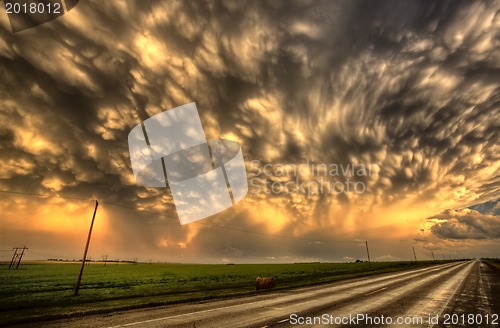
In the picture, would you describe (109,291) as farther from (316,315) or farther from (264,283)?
(316,315)

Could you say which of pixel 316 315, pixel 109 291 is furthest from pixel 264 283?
pixel 109 291

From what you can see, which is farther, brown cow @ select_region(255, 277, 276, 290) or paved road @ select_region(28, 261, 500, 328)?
brown cow @ select_region(255, 277, 276, 290)

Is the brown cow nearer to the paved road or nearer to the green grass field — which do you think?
the green grass field

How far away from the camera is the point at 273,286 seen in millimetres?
25203

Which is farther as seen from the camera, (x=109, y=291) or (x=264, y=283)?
(x=109, y=291)

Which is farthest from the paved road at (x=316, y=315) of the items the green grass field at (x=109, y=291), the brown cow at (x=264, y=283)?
the brown cow at (x=264, y=283)

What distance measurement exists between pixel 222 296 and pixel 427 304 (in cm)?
1394

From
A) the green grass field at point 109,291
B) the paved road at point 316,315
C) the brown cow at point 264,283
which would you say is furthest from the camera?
the brown cow at point 264,283

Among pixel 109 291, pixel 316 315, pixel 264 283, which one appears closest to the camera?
pixel 316 315

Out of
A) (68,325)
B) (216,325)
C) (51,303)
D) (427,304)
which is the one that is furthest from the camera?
(51,303)

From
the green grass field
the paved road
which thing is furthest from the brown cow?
the paved road

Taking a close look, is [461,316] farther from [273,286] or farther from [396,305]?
[273,286]

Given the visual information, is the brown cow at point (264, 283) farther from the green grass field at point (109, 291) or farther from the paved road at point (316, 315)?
the paved road at point (316, 315)

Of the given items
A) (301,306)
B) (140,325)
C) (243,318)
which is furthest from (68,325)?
(301,306)
